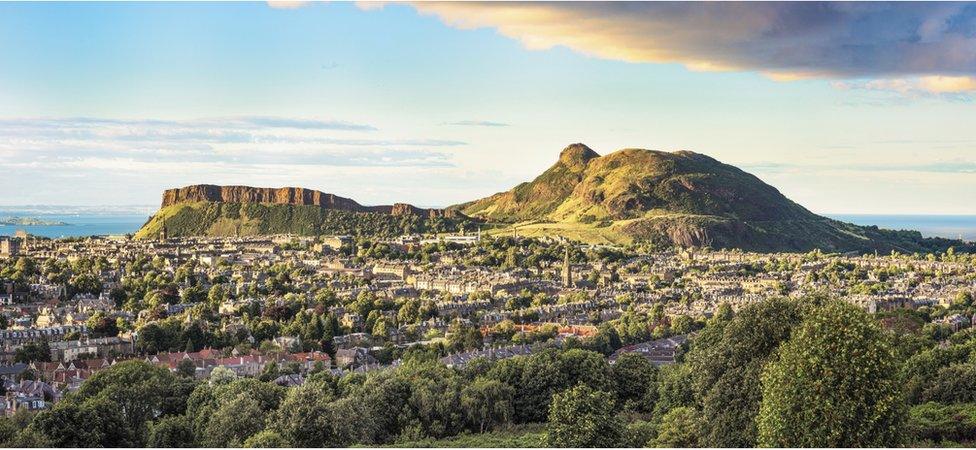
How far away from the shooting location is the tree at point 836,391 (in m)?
23.4

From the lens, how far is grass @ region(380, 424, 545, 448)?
37.0 meters

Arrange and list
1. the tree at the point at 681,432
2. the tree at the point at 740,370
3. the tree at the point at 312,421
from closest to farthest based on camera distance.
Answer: the tree at the point at 740,370
the tree at the point at 681,432
the tree at the point at 312,421

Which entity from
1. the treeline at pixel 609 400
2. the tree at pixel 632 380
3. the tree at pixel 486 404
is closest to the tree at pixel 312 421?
the treeline at pixel 609 400

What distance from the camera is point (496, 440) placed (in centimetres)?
3875

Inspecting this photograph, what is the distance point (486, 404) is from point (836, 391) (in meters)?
20.4

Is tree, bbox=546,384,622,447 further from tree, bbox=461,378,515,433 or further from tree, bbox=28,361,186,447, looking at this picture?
tree, bbox=28,361,186,447

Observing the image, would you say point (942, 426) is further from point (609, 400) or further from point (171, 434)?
point (171, 434)

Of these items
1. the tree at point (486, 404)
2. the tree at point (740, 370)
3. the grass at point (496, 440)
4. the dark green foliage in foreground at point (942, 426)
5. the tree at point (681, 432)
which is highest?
the tree at point (740, 370)

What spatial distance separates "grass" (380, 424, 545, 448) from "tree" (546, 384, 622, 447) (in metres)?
3.36

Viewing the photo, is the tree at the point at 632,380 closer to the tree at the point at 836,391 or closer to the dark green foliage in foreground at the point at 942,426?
the dark green foliage in foreground at the point at 942,426

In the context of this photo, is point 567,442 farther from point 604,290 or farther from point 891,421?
point 604,290

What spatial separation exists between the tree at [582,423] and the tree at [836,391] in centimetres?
710

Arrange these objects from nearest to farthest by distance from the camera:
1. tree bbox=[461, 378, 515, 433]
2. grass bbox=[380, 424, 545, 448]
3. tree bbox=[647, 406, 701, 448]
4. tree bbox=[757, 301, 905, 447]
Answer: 1. tree bbox=[757, 301, 905, 447]
2. tree bbox=[647, 406, 701, 448]
3. grass bbox=[380, 424, 545, 448]
4. tree bbox=[461, 378, 515, 433]

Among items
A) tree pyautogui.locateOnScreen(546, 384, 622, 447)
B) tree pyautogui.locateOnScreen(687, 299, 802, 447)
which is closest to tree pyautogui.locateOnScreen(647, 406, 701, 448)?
tree pyautogui.locateOnScreen(687, 299, 802, 447)
